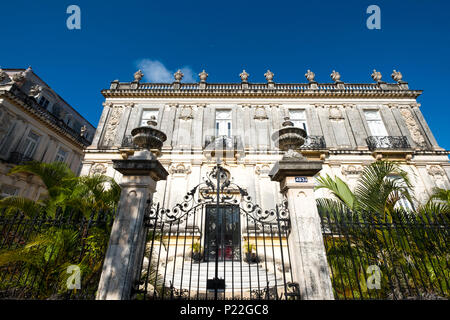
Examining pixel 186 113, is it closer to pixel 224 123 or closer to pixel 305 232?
pixel 224 123

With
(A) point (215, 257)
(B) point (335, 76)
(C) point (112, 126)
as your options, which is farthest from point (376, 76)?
(C) point (112, 126)

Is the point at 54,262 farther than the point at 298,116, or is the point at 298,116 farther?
the point at 298,116

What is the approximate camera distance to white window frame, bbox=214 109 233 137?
13.2m

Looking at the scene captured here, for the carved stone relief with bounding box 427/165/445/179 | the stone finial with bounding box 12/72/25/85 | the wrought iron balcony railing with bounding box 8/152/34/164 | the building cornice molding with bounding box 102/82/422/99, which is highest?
the stone finial with bounding box 12/72/25/85

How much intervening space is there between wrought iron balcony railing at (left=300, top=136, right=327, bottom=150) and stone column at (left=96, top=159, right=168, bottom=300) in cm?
1038

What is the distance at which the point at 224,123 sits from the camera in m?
13.6

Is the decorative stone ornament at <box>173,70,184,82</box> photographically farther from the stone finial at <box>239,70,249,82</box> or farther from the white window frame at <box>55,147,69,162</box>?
the white window frame at <box>55,147,69,162</box>

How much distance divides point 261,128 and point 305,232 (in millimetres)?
10313

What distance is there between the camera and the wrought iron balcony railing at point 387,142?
1223 cm

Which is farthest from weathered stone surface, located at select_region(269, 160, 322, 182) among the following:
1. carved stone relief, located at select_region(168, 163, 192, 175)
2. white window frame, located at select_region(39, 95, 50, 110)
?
white window frame, located at select_region(39, 95, 50, 110)

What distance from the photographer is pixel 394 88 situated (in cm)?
1455

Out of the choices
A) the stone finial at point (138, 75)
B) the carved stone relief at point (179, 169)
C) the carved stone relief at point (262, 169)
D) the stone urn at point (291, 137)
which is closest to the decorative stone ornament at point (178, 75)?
the stone finial at point (138, 75)

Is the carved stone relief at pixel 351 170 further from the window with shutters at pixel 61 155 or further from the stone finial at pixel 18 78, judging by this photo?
the stone finial at pixel 18 78

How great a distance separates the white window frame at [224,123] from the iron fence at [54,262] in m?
9.79
